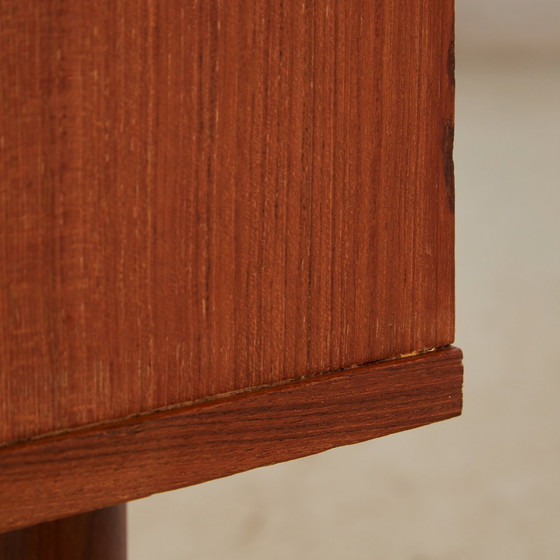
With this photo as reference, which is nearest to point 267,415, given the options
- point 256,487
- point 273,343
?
point 273,343

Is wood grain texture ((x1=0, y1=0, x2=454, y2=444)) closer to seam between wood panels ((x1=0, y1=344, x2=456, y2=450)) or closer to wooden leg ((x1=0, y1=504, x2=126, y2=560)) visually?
seam between wood panels ((x1=0, y1=344, x2=456, y2=450))

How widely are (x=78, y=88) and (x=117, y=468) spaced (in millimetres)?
65

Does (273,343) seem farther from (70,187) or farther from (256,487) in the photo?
(256,487)

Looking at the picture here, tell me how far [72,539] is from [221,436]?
0.11 metres

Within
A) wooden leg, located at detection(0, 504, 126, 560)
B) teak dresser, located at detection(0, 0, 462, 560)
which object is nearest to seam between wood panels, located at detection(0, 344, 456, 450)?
teak dresser, located at detection(0, 0, 462, 560)

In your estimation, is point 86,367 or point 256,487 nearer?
point 86,367

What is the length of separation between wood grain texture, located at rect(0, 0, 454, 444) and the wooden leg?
109mm

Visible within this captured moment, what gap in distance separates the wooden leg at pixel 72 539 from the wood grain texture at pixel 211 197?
11 cm

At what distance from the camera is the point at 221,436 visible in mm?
158

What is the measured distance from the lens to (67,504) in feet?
0.46

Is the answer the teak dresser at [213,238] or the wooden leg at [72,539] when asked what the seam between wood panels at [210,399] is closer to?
the teak dresser at [213,238]

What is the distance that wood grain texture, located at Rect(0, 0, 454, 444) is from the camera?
0.13m

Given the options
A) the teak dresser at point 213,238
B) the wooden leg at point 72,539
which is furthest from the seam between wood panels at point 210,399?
the wooden leg at point 72,539

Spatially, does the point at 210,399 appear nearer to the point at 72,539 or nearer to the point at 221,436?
the point at 221,436
